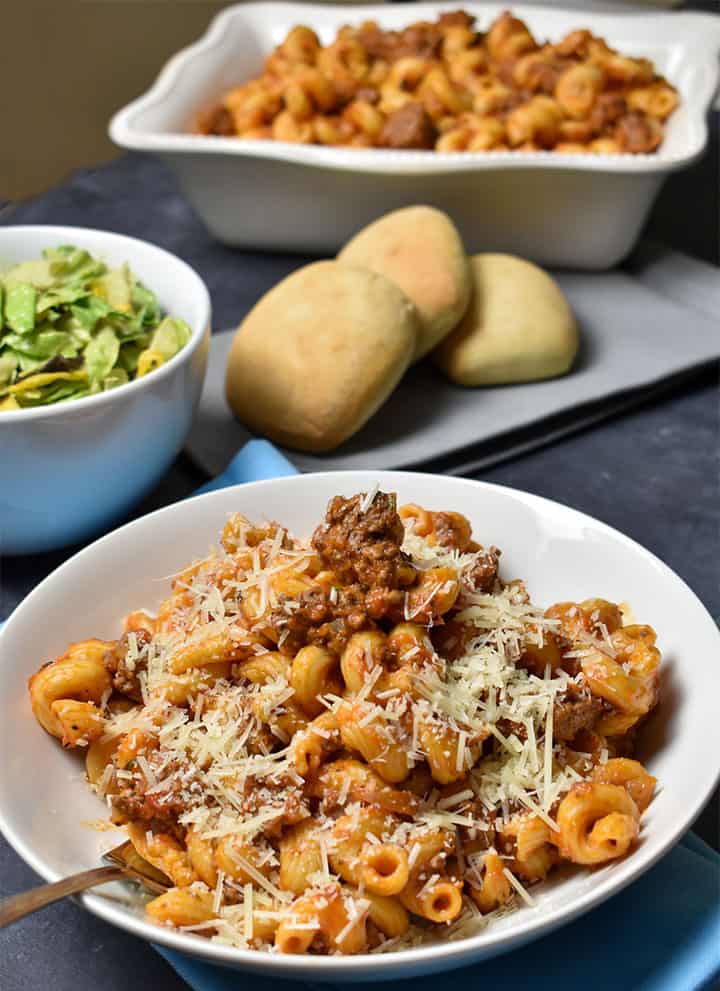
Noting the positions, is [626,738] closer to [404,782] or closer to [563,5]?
[404,782]

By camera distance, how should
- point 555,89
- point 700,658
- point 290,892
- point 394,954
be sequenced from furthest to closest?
point 555,89, point 700,658, point 290,892, point 394,954

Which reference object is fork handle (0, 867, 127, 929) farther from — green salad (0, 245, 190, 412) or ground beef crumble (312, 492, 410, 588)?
green salad (0, 245, 190, 412)

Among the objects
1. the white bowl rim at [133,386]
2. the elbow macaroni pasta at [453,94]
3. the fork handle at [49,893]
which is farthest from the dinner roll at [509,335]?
the fork handle at [49,893]

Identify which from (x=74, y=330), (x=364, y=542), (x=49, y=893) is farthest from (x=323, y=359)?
(x=49, y=893)

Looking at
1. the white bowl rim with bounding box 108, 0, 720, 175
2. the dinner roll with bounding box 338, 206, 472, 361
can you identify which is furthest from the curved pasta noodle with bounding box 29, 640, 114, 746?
the white bowl rim with bounding box 108, 0, 720, 175

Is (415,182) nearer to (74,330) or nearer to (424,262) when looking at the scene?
(424,262)

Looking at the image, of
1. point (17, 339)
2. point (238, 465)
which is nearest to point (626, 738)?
point (238, 465)

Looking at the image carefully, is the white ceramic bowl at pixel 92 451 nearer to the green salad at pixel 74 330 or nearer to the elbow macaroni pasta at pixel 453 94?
the green salad at pixel 74 330
